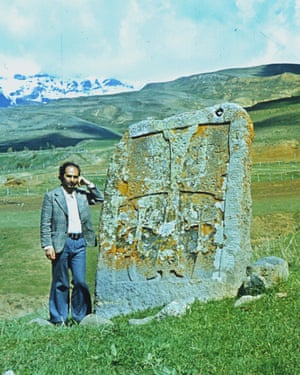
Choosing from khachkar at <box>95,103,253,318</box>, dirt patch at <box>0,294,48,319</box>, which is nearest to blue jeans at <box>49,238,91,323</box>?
khachkar at <box>95,103,253,318</box>

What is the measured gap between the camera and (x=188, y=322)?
8.44 m

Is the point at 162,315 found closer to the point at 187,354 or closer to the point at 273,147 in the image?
the point at 187,354

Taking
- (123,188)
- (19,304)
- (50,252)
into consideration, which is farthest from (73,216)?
(19,304)

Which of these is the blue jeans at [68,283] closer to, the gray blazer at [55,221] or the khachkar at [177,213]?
the gray blazer at [55,221]

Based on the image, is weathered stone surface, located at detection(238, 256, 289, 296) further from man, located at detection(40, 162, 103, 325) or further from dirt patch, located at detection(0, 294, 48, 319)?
dirt patch, located at detection(0, 294, 48, 319)

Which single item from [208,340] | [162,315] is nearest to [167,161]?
[162,315]

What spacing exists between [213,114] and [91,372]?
18.6ft

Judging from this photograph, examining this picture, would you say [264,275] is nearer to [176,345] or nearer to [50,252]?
[176,345]

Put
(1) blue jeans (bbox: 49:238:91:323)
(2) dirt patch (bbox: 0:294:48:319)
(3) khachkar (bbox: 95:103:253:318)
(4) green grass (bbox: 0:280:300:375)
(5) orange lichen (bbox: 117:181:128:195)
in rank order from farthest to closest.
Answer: (2) dirt patch (bbox: 0:294:48:319), (5) orange lichen (bbox: 117:181:128:195), (3) khachkar (bbox: 95:103:253:318), (1) blue jeans (bbox: 49:238:91:323), (4) green grass (bbox: 0:280:300:375)

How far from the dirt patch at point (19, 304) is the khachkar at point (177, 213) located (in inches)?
159

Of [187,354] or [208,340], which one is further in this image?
[208,340]

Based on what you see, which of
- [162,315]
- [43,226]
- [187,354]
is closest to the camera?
[187,354]

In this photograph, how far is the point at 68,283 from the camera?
10758mm

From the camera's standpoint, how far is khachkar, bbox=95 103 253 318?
10.6 meters
